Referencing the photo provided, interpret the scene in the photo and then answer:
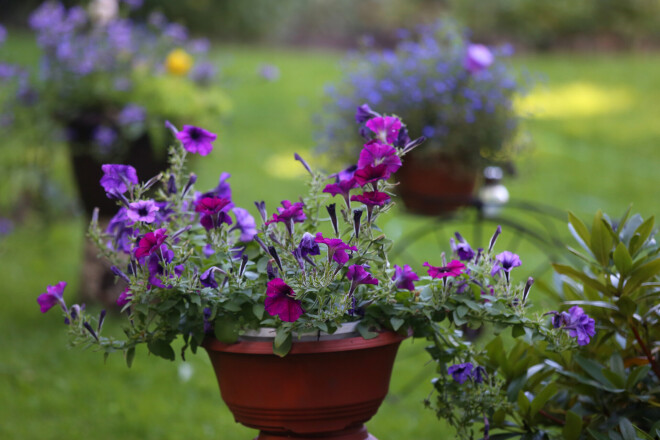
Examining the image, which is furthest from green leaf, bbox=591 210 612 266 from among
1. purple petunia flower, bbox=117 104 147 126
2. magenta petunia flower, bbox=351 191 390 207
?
purple petunia flower, bbox=117 104 147 126

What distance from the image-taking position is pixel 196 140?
116 cm

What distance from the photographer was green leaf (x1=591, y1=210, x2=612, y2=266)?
124 centimetres

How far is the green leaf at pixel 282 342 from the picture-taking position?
1037 millimetres

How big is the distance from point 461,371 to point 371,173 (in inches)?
13.5

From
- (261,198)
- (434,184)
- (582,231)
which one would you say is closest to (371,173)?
(582,231)

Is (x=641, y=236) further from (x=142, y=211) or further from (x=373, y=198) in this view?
(x=142, y=211)

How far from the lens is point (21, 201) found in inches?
204

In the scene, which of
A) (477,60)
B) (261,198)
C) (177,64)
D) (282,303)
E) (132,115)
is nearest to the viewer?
(282,303)

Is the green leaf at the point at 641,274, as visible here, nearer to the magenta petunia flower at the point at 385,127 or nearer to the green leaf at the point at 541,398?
the green leaf at the point at 541,398

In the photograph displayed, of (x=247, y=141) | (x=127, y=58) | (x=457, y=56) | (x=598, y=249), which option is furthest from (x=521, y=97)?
(x=247, y=141)

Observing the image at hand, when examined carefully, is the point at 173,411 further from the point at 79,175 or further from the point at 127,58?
the point at 127,58

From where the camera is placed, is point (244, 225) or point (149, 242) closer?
point (149, 242)

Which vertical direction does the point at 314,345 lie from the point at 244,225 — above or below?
below

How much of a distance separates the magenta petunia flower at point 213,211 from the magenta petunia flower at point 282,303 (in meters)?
0.14
